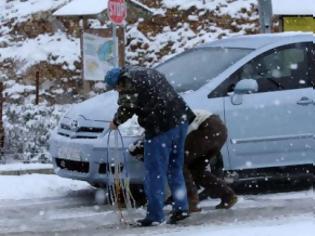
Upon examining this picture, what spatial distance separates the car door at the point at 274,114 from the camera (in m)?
8.33

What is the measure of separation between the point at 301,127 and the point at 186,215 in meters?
2.03

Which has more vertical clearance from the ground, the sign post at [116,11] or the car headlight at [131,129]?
the sign post at [116,11]

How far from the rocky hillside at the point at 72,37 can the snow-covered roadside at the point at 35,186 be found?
8.57 meters

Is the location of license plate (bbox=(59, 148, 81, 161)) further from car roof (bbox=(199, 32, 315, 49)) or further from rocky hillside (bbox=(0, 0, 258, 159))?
rocky hillside (bbox=(0, 0, 258, 159))

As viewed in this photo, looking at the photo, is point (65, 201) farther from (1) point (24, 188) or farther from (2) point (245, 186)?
(2) point (245, 186)

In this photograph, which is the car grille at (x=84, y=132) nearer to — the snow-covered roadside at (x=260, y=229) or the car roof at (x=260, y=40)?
the snow-covered roadside at (x=260, y=229)

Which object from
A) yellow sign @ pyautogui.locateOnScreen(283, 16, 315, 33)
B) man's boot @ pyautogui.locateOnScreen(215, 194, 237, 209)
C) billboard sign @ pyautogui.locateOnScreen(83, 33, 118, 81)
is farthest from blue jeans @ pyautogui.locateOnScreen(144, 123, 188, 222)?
billboard sign @ pyautogui.locateOnScreen(83, 33, 118, 81)

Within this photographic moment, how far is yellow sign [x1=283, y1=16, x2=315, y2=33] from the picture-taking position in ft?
45.0

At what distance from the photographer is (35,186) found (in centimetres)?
945

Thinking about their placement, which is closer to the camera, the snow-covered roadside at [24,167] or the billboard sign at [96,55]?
the snow-covered roadside at [24,167]

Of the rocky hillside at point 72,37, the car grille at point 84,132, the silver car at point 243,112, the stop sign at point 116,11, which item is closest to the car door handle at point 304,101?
the silver car at point 243,112

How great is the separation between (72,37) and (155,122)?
579 inches

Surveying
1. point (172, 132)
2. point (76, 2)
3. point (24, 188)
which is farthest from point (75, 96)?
point (172, 132)

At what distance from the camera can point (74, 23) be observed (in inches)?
859
